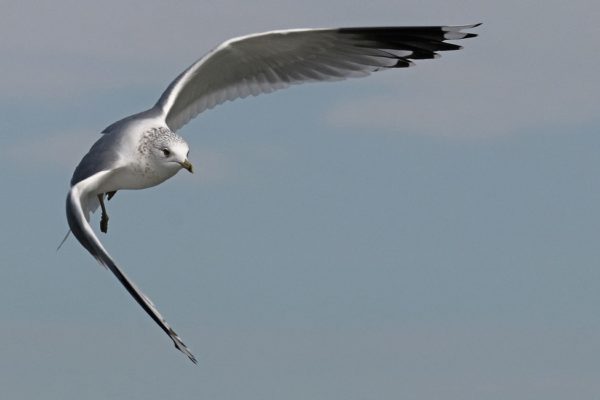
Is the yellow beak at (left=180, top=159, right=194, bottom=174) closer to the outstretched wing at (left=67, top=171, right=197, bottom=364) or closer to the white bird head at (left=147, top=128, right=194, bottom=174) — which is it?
the white bird head at (left=147, top=128, right=194, bottom=174)

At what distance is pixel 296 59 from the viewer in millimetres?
7609

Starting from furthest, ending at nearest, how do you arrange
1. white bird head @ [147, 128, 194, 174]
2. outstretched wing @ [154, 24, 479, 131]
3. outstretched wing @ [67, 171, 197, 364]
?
outstretched wing @ [154, 24, 479, 131]
white bird head @ [147, 128, 194, 174]
outstretched wing @ [67, 171, 197, 364]

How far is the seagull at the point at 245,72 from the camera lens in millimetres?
6586

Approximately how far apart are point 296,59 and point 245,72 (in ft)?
1.21

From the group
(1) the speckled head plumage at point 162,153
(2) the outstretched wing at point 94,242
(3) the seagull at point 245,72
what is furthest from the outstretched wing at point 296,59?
(2) the outstretched wing at point 94,242

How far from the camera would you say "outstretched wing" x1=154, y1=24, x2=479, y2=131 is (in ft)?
24.3

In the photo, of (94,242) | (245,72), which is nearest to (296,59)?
(245,72)

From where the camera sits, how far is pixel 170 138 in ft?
21.6

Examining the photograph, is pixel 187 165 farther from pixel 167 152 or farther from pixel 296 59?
pixel 296 59

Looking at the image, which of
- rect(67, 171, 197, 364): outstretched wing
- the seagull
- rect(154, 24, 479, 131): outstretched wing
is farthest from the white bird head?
rect(154, 24, 479, 131): outstretched wing

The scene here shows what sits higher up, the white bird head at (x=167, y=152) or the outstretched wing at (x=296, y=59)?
the outstretched wing at (x=296, y=59)

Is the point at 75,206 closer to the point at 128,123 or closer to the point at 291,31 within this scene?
the point at 128,123

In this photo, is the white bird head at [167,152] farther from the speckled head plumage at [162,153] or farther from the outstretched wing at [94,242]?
the outstretched wing at [94,242]

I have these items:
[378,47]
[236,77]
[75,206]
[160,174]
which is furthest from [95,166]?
[378,47]
